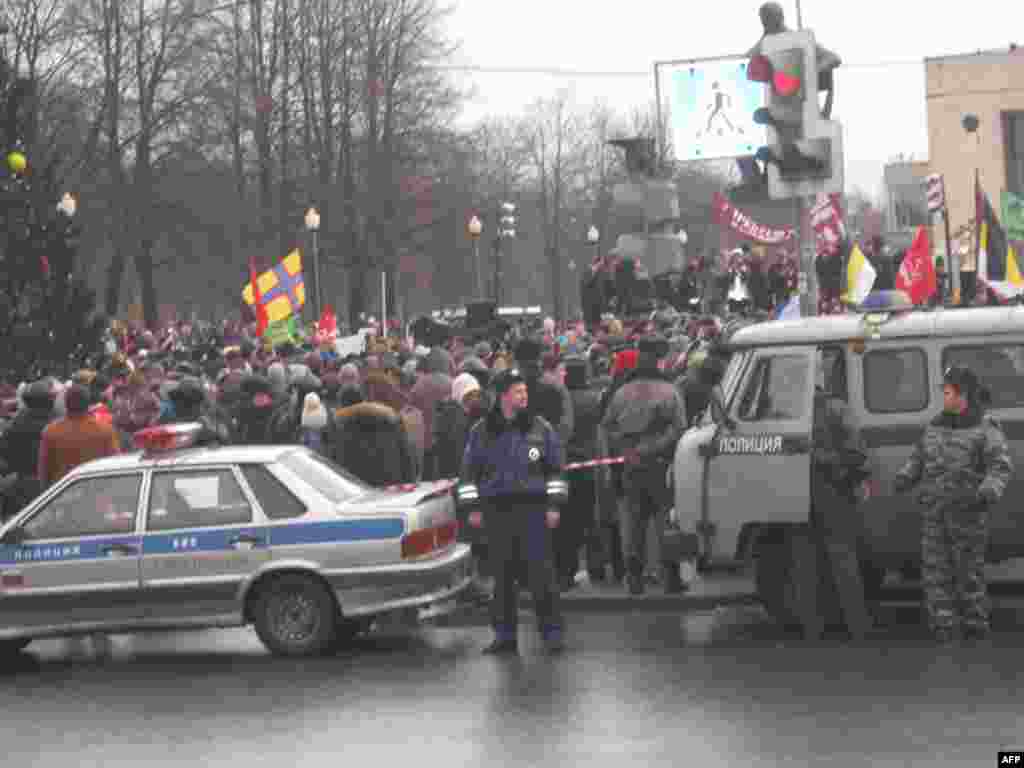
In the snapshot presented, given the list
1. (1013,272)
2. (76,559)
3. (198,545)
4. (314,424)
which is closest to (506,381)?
(198,545)

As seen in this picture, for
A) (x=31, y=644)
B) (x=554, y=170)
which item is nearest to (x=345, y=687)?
(x=31, y=644)

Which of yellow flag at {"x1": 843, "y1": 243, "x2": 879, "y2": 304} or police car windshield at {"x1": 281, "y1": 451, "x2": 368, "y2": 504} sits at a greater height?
yellow flag at {"x1": 843, "y1": 243, "x2": 879, "y2": 304}

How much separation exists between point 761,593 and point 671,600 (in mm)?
1389

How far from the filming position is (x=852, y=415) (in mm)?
14008

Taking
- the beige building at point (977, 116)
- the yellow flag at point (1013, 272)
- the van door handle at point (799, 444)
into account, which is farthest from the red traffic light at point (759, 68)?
the beige building at point (977, 116)

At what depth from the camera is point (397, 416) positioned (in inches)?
678

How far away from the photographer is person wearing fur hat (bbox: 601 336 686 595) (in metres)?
16.1

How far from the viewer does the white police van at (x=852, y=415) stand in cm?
1404

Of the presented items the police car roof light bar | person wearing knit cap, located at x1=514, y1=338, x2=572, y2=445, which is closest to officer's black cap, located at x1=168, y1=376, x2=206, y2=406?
the police car roof light bar

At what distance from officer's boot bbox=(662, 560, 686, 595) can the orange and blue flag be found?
626 inches

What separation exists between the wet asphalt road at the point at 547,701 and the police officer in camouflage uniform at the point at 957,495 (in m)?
0.33

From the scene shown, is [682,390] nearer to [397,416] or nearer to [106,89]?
[397,416]

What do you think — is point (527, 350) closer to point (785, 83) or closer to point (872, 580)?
point (785, 83)

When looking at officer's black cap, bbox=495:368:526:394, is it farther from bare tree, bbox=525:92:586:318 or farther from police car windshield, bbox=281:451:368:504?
bare tree, bbox=525:92:586:318
